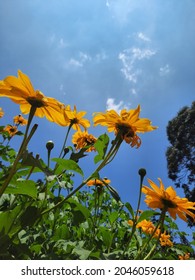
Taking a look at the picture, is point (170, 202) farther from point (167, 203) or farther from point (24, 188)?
point (24, 188)

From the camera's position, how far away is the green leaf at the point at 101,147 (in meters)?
1.42

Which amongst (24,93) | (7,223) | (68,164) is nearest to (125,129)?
(68,164)

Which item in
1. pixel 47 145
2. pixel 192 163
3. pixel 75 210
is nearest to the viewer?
pixel 75 210

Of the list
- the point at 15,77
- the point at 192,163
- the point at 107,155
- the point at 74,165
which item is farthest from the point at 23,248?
the point at 192,163

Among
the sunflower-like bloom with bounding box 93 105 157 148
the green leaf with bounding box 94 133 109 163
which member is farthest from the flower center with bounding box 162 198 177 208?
the green leaf with bounding box 94 133 109 163

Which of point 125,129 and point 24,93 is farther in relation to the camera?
point 125,129

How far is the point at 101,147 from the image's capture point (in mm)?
1431

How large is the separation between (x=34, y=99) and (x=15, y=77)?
0.10 metres

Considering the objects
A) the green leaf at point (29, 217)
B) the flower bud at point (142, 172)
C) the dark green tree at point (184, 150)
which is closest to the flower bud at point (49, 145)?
the flower bud at point (142, 172)

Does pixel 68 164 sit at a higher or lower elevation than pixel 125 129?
lower

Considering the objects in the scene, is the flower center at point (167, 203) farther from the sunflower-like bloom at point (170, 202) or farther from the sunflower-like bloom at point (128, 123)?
the sunflower-like bloom at point (128, 123)

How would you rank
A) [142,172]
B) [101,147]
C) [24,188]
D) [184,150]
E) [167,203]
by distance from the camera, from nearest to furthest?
[24,188] → [101,147] → [167,203] → [142,172] → [184,150]
